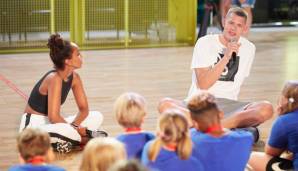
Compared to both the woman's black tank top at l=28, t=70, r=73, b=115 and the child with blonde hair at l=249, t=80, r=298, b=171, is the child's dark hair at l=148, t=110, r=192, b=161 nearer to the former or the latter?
the child with blonde hair at l=249, t=80, r=298, b=171

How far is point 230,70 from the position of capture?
5785 millimetres

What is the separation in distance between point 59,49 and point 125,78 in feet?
11.3

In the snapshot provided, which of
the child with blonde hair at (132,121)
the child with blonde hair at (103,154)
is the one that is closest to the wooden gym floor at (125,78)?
the child with blonde hair at (132,121)

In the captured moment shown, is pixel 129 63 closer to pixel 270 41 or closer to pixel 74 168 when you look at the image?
pixel 270 41

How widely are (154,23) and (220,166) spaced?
335 inches

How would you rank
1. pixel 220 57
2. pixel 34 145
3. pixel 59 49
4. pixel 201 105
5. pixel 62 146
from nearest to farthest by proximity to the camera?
1. pixel 34 145
2. pixel 201 105
3. pixel 59 49
4. pixel 62 146
5. pixel 220 57

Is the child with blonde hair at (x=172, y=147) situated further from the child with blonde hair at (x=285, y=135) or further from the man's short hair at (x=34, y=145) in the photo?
the child with blonde hair at (x=285, y=135)

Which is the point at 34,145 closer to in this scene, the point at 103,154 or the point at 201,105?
the point at 103,154

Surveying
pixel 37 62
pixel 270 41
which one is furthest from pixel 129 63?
pixel 270 41

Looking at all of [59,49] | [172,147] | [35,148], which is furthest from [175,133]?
[59,49]

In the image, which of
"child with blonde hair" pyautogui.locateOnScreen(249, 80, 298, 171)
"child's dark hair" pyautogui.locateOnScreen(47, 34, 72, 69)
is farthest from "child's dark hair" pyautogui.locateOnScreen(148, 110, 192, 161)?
"child's dark hair" pyautogui.locateOnScreen(47, 34, 72, 69)

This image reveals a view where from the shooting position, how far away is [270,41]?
13.0 m

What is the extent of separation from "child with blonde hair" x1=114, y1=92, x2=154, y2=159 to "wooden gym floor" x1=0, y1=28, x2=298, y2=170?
1.30 m

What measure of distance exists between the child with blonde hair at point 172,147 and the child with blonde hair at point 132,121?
0.33m
